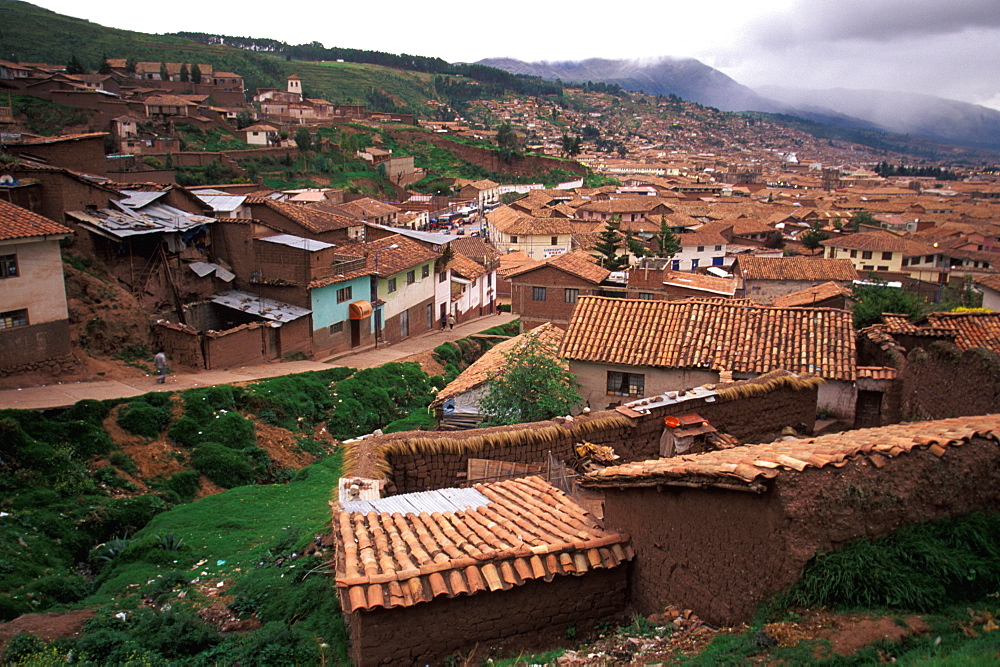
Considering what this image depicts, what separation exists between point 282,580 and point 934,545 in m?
6.37

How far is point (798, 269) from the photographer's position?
1678 inches

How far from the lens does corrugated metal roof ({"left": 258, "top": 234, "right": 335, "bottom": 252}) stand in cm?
2488

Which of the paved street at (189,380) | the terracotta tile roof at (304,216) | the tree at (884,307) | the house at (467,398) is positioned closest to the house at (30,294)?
the paved street at (189,380)

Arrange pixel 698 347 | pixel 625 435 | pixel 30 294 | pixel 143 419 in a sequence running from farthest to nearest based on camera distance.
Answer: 1. pixel 30 294
2. pixel 143 419
3. pixel 698 347
4. pixel 625 435

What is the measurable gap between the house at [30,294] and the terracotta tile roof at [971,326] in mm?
20563

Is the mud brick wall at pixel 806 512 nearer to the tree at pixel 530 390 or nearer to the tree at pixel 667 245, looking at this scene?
the tree at pixel 530 390

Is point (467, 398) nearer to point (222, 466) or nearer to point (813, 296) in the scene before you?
point (222, 466)

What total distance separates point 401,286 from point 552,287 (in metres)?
6.86

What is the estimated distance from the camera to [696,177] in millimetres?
130875

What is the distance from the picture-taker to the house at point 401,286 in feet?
94.2

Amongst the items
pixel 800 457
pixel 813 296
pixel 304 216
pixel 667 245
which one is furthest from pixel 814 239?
pixel 800 457

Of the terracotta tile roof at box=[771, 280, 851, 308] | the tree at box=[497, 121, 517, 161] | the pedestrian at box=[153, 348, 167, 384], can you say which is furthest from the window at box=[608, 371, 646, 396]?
the tree at box=[497, 121, 517, 161]

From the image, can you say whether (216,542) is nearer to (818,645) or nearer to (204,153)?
(818,645)

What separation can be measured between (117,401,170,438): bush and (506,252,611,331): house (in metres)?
17.5
